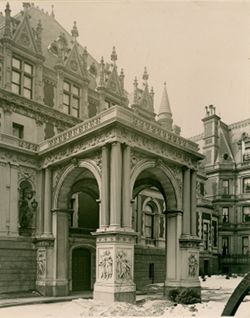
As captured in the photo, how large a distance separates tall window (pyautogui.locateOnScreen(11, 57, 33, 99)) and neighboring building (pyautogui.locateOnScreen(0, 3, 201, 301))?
0.06m

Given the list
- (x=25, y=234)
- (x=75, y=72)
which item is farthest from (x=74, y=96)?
(x=25, y=234)

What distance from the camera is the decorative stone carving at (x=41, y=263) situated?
2236 cm

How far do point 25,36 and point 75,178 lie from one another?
990 centimetres

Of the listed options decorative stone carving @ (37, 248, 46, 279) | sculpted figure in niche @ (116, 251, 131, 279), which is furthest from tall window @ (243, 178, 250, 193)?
sculpted figure in niche @ (116, 251, 131, 279)

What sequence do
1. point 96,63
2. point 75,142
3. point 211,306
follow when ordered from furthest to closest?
point 96,63
point 75,142
point 211,306

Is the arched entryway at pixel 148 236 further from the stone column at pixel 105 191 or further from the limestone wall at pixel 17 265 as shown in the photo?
the limestone wall at pixel 17 265

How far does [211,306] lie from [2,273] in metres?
10.5

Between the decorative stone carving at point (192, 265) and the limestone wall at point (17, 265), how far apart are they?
8.40 metres

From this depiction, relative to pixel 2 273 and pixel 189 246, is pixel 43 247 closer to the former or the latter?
pixel 2 273

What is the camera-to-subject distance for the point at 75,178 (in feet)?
75.2

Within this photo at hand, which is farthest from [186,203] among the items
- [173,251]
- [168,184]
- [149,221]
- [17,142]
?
[149,221]

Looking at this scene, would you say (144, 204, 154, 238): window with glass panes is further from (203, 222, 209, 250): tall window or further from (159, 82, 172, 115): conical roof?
(203, 222, 209, 250): tall window

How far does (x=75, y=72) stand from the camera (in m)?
28.8

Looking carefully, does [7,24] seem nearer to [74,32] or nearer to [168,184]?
[74,32]
